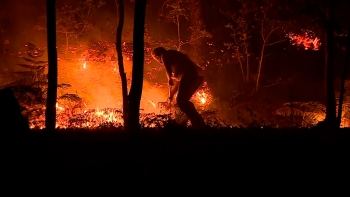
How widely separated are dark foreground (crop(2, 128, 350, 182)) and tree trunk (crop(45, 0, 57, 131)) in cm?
40

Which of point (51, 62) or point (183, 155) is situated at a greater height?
point (51, 62)

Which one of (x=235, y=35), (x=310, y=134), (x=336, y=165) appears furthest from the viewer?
(x=235, y=35)

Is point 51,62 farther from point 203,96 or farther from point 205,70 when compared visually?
point 205,70

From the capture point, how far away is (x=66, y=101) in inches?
572

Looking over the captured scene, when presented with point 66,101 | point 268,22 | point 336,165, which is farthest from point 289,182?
point 268,22

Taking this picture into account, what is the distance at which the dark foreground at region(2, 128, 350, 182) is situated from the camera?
5.66 m

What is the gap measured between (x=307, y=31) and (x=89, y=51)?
346 inches

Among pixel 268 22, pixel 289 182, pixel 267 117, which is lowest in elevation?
pixel 289 182

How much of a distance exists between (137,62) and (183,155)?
2582 millimetres

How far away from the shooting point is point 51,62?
9414 millimetres

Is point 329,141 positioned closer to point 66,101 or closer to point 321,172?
point 321,172

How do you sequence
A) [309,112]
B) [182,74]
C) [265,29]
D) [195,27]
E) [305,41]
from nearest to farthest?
[182,74], [309,112], [265,29], [195,27], [305,41]

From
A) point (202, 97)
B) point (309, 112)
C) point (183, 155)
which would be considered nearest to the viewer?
point (183, 155)

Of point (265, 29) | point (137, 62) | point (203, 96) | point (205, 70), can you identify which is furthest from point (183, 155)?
point (205, 70)
